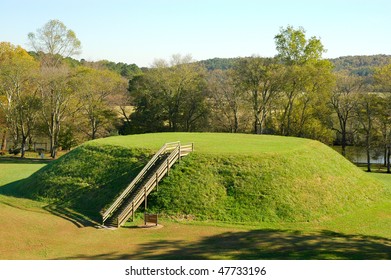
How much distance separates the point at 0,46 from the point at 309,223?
245ft

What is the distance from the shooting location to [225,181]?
1409 inches

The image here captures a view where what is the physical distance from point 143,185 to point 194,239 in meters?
7.81

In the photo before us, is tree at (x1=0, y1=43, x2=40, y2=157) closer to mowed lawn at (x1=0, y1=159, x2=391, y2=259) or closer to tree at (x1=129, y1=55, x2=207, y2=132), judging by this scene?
tree at (x1=129, y1=55, x2=207, y2=132)

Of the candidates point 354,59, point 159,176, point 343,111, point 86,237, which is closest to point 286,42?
point 343,111

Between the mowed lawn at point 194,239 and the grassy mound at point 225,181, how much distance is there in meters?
1.94

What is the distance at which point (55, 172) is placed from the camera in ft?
137

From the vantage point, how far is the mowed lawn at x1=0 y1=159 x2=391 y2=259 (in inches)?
987

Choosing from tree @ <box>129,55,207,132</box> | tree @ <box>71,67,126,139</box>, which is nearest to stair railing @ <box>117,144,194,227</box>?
tree @ <box>129,55,207,132</box>

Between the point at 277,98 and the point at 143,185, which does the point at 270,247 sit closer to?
the point at 143,185

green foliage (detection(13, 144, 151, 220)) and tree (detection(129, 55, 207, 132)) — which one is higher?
tree (detection(129, 55, 207, 132))

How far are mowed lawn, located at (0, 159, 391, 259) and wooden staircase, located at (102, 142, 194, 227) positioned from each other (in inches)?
43.9

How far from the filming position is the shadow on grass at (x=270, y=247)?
24.4 meters

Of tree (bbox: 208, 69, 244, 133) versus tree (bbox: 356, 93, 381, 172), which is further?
tree (bbox: 208, 69, 244, 133)

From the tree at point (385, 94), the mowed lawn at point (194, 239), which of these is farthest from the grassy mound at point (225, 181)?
the tree at point (385, 94)
